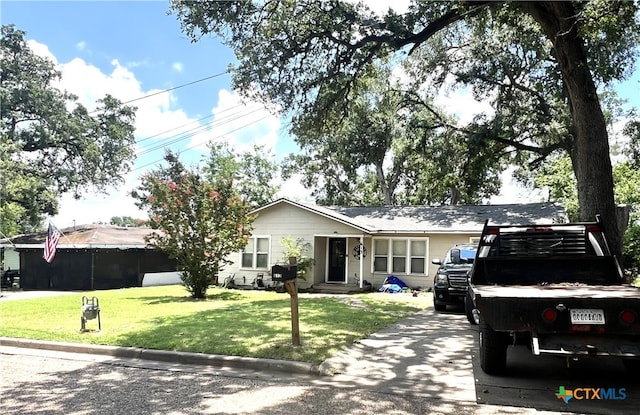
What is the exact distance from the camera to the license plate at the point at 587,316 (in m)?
4.66

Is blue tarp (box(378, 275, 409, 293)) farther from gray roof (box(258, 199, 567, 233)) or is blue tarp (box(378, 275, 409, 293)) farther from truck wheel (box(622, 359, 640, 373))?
truck wheel (box(622, 359, 640, 373))

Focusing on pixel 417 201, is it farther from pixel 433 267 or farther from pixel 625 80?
pixel 625 80

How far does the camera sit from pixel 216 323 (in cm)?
934

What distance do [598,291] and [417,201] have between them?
28847 mm

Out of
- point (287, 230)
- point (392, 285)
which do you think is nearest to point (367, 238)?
point (392, 285)

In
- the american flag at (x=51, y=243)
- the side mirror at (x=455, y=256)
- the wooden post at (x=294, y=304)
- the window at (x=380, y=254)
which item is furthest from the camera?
the window at (x=380, y=254)

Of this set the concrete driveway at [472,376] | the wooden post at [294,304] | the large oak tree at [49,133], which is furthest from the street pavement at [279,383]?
the large oak tree at [49,133]

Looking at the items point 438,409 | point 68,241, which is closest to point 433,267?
point 438,409

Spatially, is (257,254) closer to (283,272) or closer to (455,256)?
(455,256)

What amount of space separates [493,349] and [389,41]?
29.5 feet

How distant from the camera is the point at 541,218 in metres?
18.1

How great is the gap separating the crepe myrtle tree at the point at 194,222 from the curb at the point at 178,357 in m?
7.01

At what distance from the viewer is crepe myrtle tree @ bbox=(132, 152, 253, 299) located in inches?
580

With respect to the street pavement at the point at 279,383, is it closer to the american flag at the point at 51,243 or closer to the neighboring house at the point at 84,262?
the american flag at the point at 51,243
